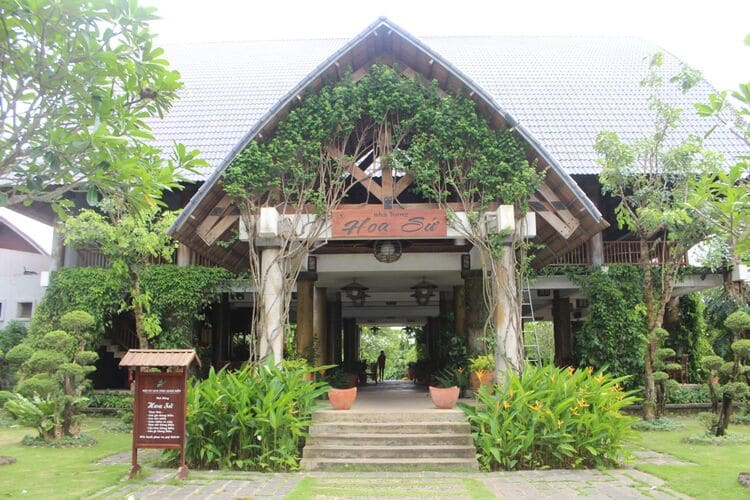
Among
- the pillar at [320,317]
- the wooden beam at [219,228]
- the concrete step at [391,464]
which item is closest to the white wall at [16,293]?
the pillar at [320,317]

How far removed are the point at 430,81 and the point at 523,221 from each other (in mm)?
2348

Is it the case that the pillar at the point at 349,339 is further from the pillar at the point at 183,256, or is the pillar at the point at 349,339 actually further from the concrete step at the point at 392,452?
the concrete step at the point at 392,452

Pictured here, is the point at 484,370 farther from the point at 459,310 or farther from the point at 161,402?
the point at 161,402

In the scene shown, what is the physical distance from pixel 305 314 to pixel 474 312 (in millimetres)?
3118

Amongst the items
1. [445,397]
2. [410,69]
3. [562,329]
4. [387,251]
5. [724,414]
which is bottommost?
[724,414]

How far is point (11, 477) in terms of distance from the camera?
269 inches

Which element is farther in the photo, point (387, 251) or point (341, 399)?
point (387, 251)

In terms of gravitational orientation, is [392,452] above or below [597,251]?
below

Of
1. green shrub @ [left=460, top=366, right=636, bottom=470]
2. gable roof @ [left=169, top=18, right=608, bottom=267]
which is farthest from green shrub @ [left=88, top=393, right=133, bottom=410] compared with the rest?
green shrub @ [left=460, top=366, right=636, bottom=470]

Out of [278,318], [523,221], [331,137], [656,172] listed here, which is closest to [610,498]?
[523,221]

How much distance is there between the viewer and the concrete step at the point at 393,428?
24.8ft

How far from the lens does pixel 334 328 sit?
17.0 meters

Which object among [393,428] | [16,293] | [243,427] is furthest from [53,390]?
[16,293]

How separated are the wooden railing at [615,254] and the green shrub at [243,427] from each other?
8592 mm
